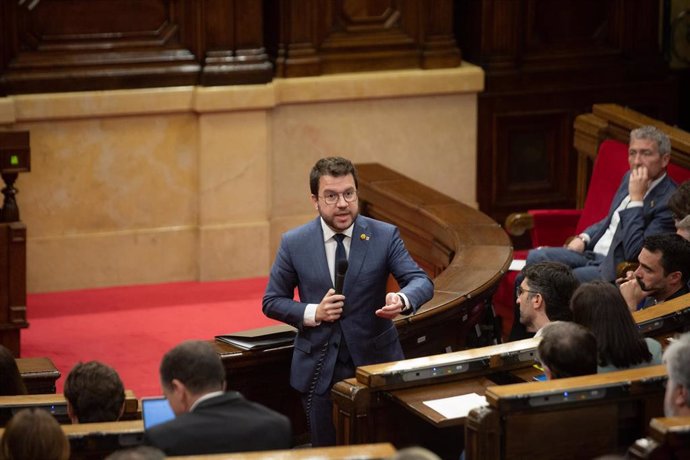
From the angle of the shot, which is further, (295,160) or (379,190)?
(295,160)

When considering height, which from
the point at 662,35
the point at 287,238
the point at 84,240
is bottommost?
the point at 84,240

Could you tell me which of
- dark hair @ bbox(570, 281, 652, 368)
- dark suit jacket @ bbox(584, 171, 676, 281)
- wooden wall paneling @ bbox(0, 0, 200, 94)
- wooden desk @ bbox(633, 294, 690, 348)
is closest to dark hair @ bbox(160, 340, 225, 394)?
dark hair @ bbox(570, 281, 652, 368)

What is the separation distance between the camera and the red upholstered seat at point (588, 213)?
7.35 meters

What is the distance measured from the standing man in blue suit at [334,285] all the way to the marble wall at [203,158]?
3.52 meters

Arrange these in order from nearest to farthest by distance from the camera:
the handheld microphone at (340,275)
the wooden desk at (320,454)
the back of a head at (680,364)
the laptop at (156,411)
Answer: the wooden desk at (320,454)
the back of a head at (680,364)
the laptop at (156,411)
the handheld microphone at (340,275)

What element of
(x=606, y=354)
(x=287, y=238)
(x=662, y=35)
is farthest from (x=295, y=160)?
(x=606, y=354)

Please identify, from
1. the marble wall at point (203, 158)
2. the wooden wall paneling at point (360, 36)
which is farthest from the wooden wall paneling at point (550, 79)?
the wooden wall paneling at point (360, 36)

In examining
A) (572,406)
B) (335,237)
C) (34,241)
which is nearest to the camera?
(572,406)

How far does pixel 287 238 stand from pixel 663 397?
4.86 feet

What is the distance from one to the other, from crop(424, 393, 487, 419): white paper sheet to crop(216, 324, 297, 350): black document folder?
86 cm

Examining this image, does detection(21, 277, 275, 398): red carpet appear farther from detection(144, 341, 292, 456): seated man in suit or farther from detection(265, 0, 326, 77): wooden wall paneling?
detection(144, 341, 292, 456): seated man in suit

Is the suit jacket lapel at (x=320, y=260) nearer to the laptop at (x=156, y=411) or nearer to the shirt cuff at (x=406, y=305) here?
the shirt cuff at (x=406, y=305)

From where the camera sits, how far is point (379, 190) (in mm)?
7734

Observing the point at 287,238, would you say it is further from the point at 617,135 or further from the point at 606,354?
the point at 617,135
